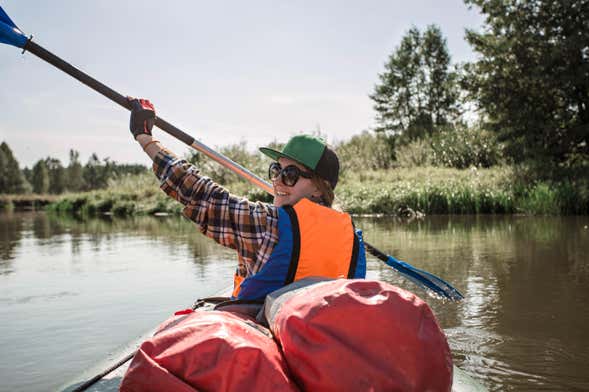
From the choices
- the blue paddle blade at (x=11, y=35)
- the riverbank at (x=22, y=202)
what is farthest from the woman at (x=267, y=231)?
the riverbank at (x=22, y=202)

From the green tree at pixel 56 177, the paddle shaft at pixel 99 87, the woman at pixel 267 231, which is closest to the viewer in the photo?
the woman at pixel 267 231

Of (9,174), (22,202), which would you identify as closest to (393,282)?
(22,202)

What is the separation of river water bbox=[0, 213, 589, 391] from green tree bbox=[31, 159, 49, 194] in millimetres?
53228

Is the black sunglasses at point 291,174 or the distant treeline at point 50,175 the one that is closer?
the black sunglasses at point 291,174

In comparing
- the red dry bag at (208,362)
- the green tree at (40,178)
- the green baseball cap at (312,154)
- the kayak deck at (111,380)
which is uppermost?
the green tree at (40,178)

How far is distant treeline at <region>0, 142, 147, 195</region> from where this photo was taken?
54.6 metres

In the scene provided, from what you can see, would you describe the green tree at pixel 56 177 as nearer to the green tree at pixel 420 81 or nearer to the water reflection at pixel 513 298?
the green tree at pixel 420 81

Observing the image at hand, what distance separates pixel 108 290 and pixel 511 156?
13867 mm

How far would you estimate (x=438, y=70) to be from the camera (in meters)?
30.7

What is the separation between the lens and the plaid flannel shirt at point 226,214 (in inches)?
73.5

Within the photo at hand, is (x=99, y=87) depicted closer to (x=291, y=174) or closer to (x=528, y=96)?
(x=291, y=174)

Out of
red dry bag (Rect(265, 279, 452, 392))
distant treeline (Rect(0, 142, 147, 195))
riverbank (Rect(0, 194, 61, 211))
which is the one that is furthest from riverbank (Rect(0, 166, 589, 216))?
distant treeline (Rect(0, 142, 147, 195))

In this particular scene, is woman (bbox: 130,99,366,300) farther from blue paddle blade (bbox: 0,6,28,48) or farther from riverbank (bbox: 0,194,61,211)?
riverbank (bbox: 0,194,61,211)

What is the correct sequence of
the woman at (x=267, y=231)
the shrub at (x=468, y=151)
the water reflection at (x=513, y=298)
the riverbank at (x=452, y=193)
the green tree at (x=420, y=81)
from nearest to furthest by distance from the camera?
1. the woman at (x=267, y=231)
2. the water reflection at (x=513, y=298)
3. the riverbank at (x=452, y=193)
4. the shrub at (x=468, y=151)
5. the green tree at (x=420, y=81)
